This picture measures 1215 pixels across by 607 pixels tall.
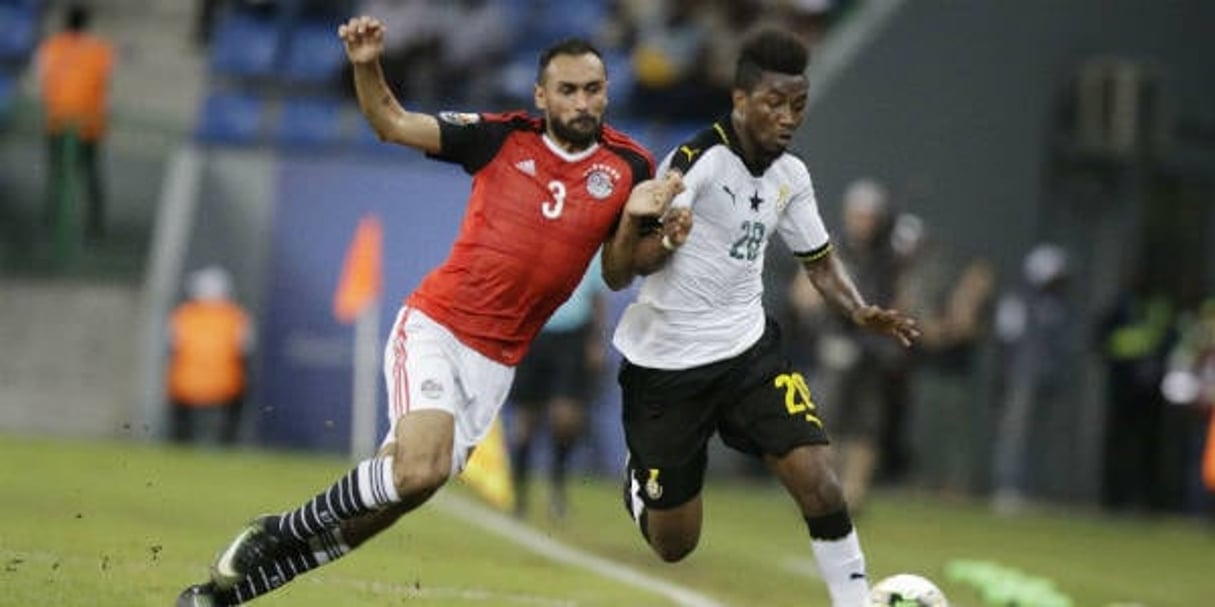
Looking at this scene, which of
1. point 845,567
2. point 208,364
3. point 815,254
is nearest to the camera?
point 845,567

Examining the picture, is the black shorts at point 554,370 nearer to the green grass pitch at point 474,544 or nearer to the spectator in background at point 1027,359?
the green grass pitch at point 474,544

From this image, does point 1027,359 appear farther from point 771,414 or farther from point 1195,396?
point 771,414

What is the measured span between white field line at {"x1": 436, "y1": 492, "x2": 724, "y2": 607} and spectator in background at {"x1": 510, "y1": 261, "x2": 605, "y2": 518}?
1.34 feet

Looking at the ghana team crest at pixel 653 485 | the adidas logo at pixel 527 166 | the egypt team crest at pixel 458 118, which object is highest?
the egypt team crest at pixel 458 118

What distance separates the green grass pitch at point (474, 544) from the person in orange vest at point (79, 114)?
3.05 metres

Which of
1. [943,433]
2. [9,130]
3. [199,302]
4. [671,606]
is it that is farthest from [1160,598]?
[9,130]

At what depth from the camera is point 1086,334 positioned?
2578 cm

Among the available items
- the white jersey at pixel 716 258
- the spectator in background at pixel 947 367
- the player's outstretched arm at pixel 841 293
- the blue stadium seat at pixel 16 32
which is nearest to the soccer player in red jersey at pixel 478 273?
the white jersey at pixel 716 258

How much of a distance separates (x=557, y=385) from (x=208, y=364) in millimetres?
5293

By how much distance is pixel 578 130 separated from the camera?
34.0 ft

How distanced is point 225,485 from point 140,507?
2350 mm

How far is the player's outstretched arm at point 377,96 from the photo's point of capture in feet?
32.0

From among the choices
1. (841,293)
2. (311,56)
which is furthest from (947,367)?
(841,293)

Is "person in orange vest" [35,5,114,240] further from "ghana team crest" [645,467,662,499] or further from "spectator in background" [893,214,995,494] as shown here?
"ghana team crest" [645,467,662,499]
